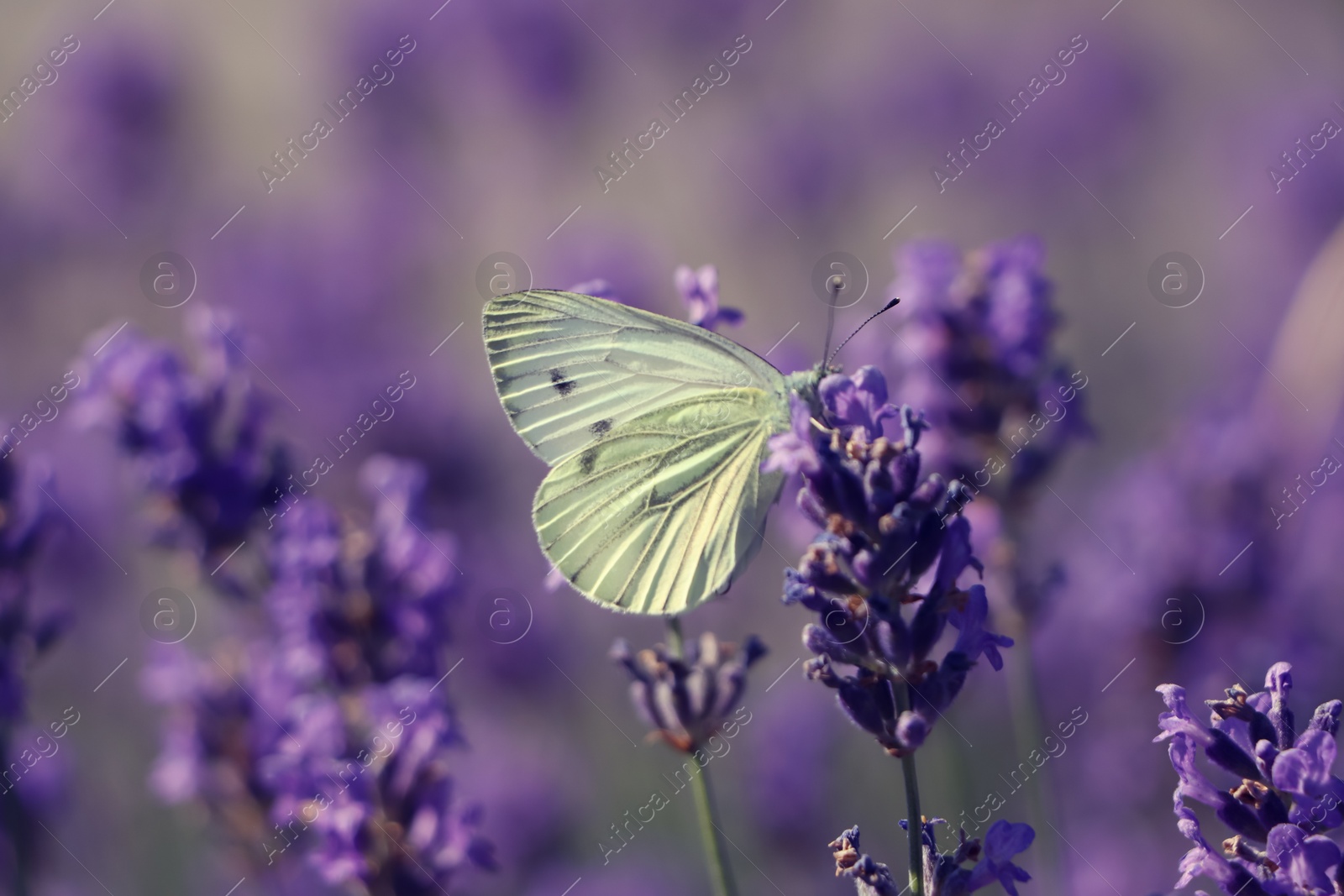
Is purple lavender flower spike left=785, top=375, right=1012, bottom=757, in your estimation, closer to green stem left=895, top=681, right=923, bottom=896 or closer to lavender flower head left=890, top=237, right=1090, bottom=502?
green stem left=895, top=681, right=923, bottom=896

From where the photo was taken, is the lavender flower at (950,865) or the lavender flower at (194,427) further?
the lavender flower at (194,427)

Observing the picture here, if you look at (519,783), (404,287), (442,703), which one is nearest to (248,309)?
(404,287)

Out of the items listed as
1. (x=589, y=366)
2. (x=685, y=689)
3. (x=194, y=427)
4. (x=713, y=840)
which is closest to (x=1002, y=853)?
(x=713, y=840)

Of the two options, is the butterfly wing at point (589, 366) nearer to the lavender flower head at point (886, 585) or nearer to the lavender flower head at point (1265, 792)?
the lavender flower head at point (886, 585)

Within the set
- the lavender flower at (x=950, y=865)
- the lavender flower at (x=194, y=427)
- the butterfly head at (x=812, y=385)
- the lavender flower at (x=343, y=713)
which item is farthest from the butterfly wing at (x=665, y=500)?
the lavender flower at (x=194, y=427)

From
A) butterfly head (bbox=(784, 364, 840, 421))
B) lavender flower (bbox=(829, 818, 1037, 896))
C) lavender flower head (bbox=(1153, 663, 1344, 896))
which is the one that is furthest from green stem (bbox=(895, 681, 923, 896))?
butterfly head (bbox=(784, 364, 840, 421))

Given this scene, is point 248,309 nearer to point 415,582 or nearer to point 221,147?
point 221,147

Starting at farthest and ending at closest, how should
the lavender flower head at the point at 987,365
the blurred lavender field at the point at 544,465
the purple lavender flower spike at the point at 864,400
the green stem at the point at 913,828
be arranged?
1. the lavender flower head at the point at 987,365
2. the blurred lavender field at the point at 544,465
3. the purple lavender flower spike at the point at 864,400
4. the green stem at the point at 913,828
